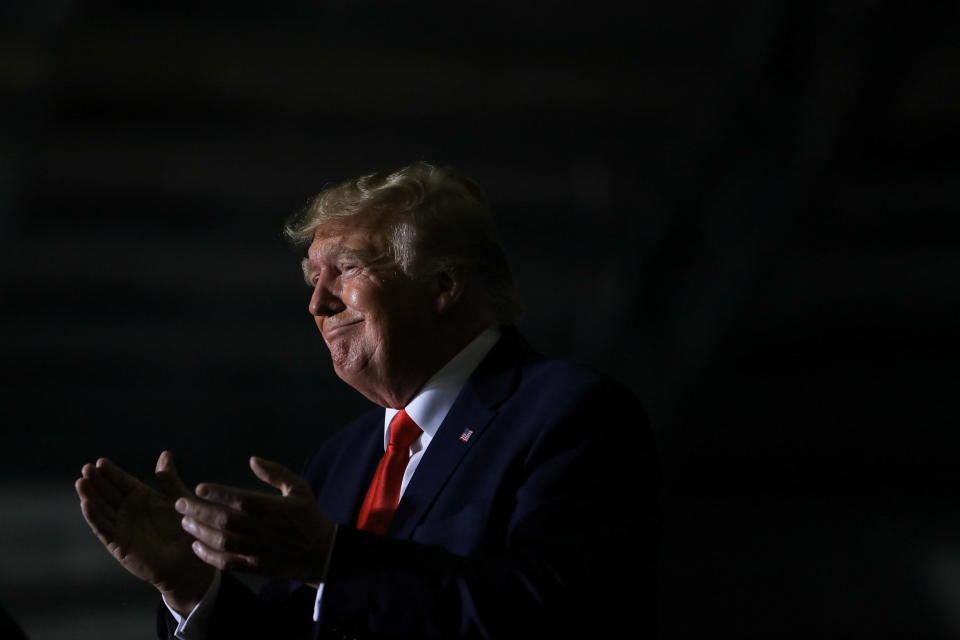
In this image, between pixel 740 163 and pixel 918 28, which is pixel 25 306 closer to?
pixel 740 163

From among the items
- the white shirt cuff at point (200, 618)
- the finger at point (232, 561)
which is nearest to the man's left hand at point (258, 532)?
the finger at point (232, 561)

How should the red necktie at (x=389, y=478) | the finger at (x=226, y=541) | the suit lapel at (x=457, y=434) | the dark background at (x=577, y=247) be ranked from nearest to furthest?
the finger at (x=226, y=541) → the suit lapel at (x=457, y=434) → the red necktie at (x=389, y=478) → the dark background at (x=577, y=247)

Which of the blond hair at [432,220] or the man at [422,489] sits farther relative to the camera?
the blond hair at [432,220]

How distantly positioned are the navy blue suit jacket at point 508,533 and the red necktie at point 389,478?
0.18 feet

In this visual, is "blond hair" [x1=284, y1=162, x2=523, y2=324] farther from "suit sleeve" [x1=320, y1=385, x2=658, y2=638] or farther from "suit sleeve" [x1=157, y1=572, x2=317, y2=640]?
"suit sleeve" [x1=157, y1=572, x2=317, y2=640]

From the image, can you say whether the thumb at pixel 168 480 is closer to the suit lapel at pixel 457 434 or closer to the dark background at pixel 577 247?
the suit lapel at pixel 457 434

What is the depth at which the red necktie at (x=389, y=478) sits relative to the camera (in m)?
1.86

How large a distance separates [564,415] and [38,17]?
287 centimetres

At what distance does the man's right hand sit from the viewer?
1.80 meters

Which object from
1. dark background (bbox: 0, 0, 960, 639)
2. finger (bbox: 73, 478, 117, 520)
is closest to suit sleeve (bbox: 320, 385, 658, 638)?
finger (bbox: 73, 478, 117, 520)

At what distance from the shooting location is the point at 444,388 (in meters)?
1.94

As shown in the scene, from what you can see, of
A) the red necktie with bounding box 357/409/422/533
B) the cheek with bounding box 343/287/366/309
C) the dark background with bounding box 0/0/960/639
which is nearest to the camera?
the red necktie with bounding box 357/409/422/533

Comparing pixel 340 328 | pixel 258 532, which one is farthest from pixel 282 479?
pixel 340 328

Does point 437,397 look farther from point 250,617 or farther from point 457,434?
point 250,617
